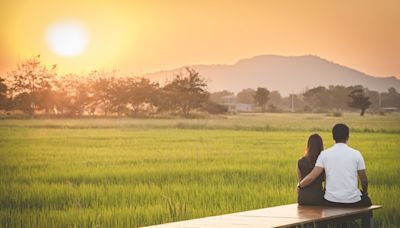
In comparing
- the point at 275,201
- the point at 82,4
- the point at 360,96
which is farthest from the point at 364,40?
the point at 275,201

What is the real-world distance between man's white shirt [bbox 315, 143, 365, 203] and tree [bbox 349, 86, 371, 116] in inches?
221

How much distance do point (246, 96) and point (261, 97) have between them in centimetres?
19

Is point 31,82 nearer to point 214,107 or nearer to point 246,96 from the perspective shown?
point 214,107

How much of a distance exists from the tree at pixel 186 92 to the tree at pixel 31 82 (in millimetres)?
1375

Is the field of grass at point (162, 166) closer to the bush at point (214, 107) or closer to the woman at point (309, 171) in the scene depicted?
the bush at point (214, 107)

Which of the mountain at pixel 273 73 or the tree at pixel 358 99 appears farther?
→ the tree at pixel 358 99

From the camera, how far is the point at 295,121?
10.0 meters

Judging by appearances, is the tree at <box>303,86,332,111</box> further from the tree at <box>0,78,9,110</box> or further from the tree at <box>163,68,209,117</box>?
the tree at <box>0,78,9,110</box>

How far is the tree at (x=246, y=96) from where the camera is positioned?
9602 mm

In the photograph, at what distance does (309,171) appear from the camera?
183 inches

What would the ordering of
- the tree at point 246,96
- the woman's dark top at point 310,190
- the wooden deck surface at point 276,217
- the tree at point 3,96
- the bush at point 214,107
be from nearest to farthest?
the wooden deck surface at point 276,217, the woman's dark top at point 310,190, the tree at point 3,96, the bush at point 214,107, the tree at point 246,96

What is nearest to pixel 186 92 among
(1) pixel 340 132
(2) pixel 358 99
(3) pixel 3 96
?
(3) pixel 3 96

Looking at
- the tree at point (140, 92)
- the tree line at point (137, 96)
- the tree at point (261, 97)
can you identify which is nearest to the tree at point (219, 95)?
the tree line at point (137, 96)

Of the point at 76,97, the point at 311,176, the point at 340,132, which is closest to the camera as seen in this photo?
the point at 340,132
